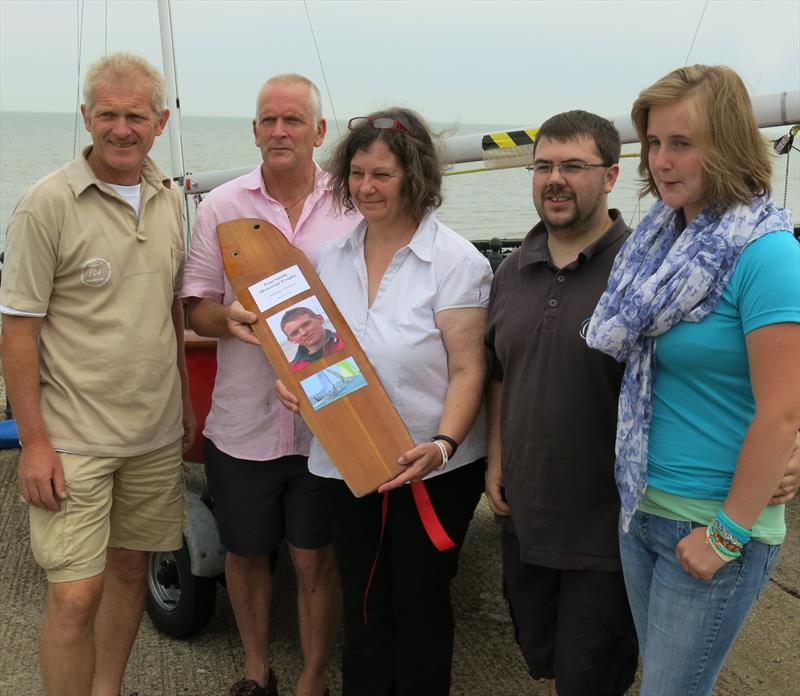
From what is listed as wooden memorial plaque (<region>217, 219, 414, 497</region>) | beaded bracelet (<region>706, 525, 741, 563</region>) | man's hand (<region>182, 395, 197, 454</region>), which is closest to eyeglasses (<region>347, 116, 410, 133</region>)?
wooden memorial plaque (<region>217, 219, 414, 497</region>)

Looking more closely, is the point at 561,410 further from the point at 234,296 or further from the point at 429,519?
the point at 234,296

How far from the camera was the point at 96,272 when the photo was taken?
9.49 feet

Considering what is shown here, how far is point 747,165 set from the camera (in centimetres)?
201

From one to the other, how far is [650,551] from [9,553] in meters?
3.59

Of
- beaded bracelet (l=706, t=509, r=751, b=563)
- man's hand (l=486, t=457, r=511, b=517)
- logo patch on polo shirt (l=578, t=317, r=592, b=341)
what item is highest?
logo patch on polo shirt (l=578, t=317, r=592, b=341)

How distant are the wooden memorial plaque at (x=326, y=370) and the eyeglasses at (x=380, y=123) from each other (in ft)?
1.46

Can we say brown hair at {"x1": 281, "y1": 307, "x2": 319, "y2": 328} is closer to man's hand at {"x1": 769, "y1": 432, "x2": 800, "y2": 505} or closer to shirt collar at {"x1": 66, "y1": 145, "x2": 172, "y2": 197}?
shirt collar at {"x1": 66, "y1": 145, "x2": 172, "y2": 197}

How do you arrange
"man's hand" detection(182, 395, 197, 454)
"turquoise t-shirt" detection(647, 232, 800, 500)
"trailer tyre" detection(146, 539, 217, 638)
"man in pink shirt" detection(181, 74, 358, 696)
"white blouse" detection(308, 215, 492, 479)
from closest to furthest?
"turquoise t-shirt" detection(647, 232, 800, 500)
"white blouse" detection(308, 215, 492, 479)
"man in pink shirt" detection(181, 74, 358, 696)
"man's hand" detection(182, 395, 197, 454)
"trailer tyre" detection(146, 539, 217, 638)

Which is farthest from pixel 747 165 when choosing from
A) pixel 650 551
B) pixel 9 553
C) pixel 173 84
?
pixel 173 84

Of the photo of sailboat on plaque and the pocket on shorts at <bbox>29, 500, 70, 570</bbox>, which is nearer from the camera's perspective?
the photo of sailboat on plaque

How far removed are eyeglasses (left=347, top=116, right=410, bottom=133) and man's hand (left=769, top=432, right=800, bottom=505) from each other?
1.43m

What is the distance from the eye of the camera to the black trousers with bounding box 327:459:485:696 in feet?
9.48

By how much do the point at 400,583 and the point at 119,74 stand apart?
1806 mm

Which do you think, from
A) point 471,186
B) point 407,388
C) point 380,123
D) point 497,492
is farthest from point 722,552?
point 471,186
